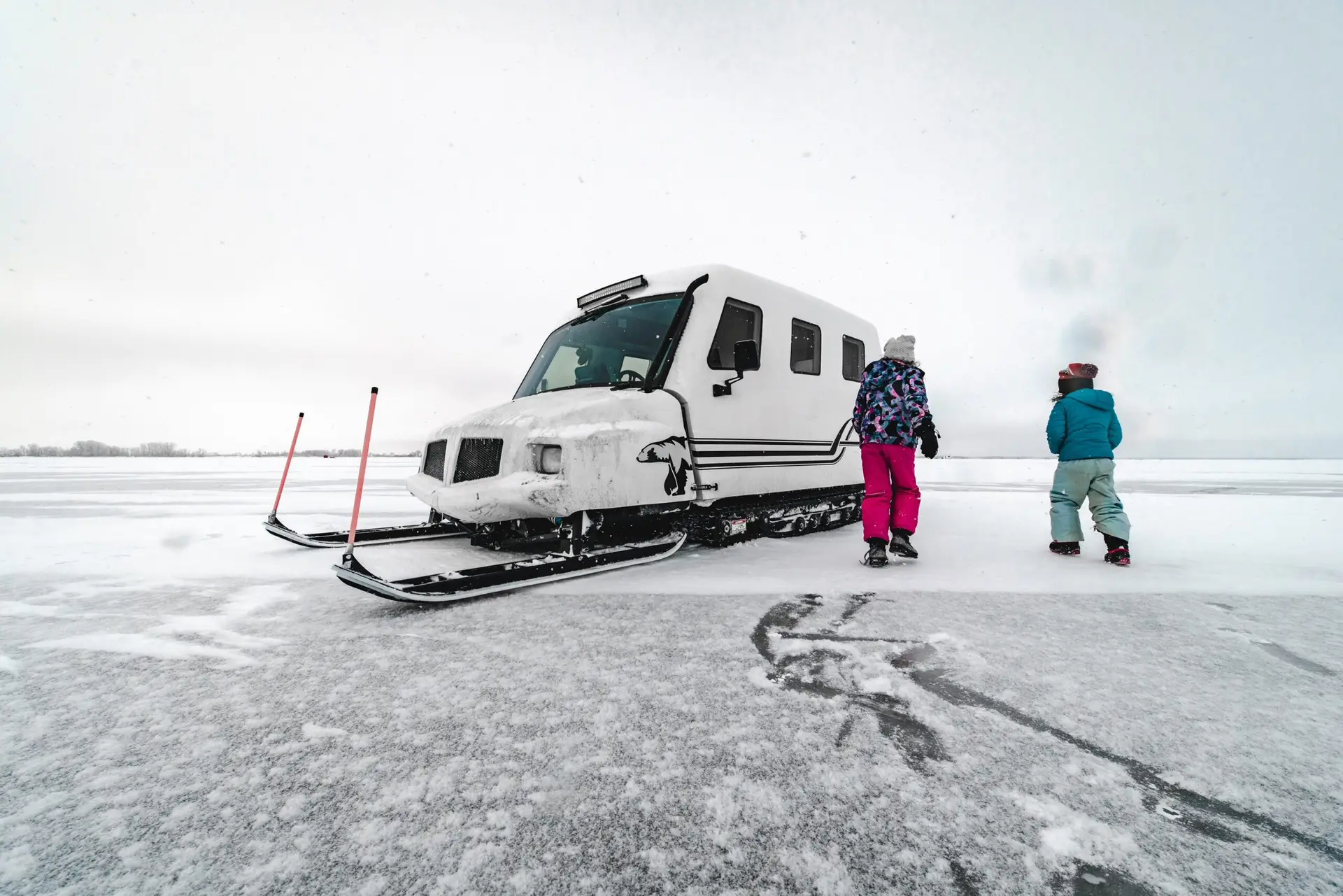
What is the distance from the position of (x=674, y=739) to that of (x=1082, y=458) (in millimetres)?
4958

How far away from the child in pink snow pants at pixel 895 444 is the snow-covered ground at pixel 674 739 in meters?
0.86

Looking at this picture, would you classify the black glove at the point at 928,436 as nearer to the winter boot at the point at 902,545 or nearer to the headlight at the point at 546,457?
the winter boot at the point at 902,545

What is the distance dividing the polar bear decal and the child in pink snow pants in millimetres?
1505

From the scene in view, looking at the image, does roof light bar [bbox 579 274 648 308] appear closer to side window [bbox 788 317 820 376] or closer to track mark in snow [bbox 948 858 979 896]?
side window [bbox 788 317 820 376]

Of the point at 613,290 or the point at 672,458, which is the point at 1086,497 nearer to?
the point at 672,458

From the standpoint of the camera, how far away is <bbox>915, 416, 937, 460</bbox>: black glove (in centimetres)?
456

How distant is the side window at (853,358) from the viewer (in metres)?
6.35

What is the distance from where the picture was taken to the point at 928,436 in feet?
15.3

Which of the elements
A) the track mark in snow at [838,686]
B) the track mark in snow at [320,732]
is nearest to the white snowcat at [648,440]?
the track mark in snow at [320,732]

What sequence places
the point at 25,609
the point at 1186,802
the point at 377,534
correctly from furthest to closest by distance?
the point at 377,534, the point at 25,609, the point at 1186,802

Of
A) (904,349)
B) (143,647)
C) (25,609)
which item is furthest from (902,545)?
(25,609)

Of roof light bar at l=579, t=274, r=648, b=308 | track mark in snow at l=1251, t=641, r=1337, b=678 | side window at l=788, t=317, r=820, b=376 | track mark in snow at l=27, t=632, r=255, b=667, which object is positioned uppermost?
roof light bar at l=579, t=274, r=648, b=308

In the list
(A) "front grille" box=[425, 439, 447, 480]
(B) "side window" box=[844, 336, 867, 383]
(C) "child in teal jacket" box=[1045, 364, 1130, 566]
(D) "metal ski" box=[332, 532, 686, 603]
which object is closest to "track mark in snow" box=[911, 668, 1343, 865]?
(D) "metal ski" box=[332, 532, 686, 603]

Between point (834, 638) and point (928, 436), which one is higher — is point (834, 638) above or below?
below
